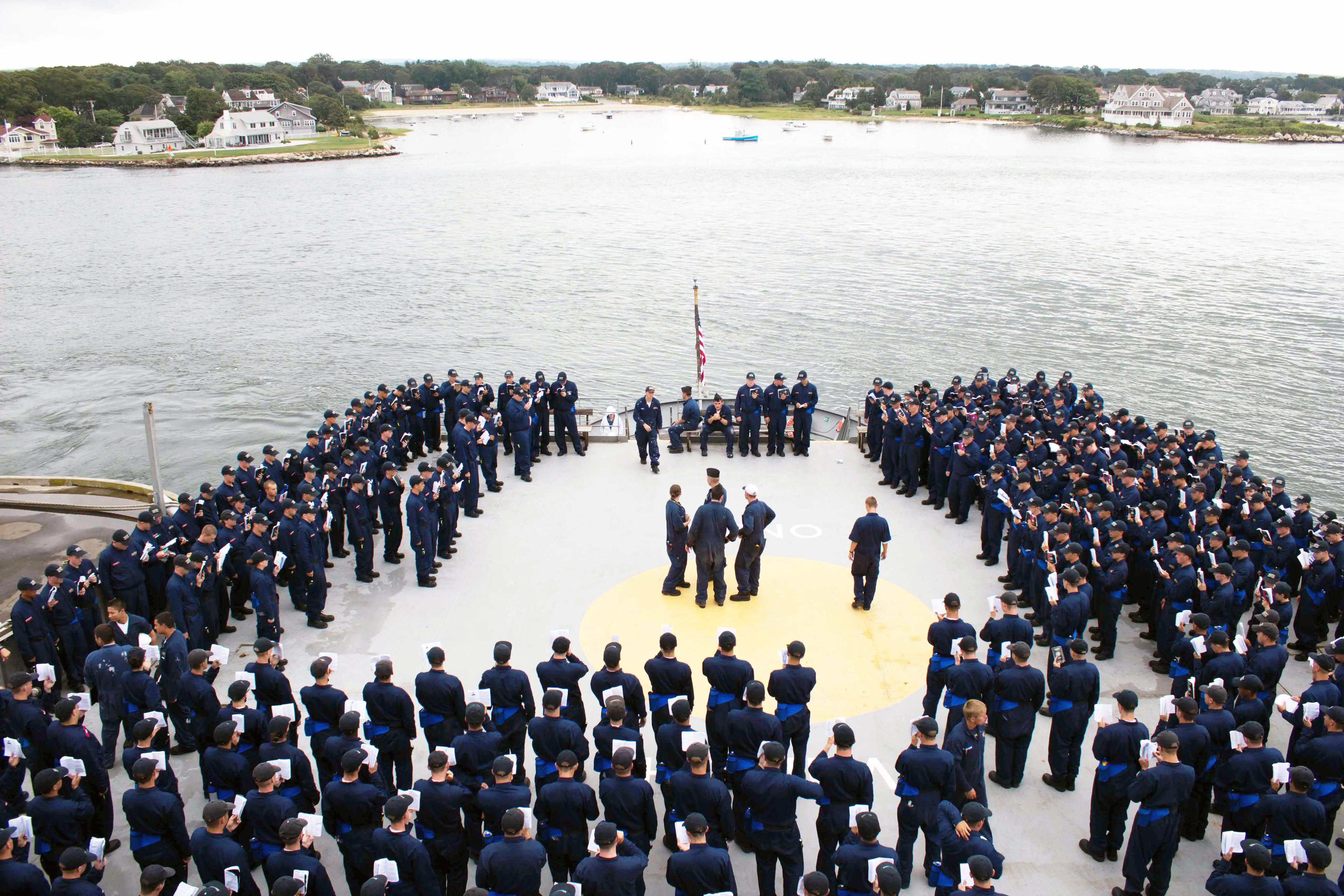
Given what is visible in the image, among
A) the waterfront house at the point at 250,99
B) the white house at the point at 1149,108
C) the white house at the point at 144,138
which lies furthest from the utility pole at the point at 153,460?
the white house at the point at 1149,108

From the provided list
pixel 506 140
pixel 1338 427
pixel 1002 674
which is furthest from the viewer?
pixel 506 140

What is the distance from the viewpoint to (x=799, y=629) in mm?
11953

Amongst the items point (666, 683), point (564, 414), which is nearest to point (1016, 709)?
point (666, 683)

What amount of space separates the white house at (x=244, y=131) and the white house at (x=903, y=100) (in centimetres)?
11596

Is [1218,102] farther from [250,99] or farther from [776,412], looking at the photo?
[776,412]

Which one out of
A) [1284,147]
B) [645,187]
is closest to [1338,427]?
[645,187]

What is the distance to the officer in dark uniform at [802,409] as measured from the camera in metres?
17.6

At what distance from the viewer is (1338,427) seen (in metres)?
29.2

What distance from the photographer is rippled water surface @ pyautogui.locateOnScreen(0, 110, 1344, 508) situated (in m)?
33.2

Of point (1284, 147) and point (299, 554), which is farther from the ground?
point (1284, 147)

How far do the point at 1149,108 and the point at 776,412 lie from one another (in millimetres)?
165732

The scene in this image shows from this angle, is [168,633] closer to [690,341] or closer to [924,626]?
[924,626]

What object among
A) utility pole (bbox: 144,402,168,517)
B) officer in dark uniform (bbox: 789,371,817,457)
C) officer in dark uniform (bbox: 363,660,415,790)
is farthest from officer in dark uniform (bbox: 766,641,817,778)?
utility pole (bbox: 144,402,168,517)

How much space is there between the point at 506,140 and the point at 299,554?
467 feet
